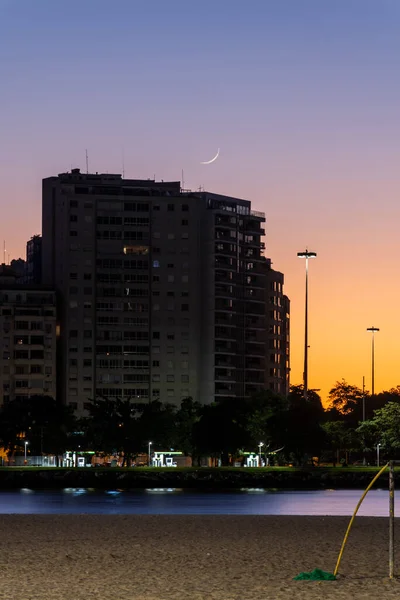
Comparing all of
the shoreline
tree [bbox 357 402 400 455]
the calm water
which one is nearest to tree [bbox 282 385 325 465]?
the shoreline

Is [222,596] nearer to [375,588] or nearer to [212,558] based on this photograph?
[375,588]

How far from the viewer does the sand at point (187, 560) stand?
2425cm

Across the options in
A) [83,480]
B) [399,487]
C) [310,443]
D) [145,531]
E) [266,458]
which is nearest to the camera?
[145,531]

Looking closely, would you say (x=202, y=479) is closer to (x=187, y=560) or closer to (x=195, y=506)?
(x=195, y=506)

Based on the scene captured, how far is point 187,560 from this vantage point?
100 feet

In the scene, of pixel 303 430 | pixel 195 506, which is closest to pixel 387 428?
pixel 303 430

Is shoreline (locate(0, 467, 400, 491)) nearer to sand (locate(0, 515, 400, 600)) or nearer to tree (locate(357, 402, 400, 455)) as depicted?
tree (locate(357, 402, 400, 455))

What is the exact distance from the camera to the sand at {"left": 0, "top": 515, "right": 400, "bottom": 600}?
79.6 ft

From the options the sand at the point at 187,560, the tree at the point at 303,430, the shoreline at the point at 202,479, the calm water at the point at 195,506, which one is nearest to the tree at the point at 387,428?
the shoreline at the point at 202,479

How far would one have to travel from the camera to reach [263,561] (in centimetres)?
3028

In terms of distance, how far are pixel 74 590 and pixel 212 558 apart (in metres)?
7.30

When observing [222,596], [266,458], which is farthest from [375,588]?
[266,458]

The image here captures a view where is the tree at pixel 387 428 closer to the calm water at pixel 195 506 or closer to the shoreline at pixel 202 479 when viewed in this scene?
the shoreline at pixel 202 479

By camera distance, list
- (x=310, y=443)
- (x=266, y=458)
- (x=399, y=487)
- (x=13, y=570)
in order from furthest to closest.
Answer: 1. (x=266, y=458)
2. (x=310, y=443)
3. (x=399, y=487)
4. (x=13, y=570)
